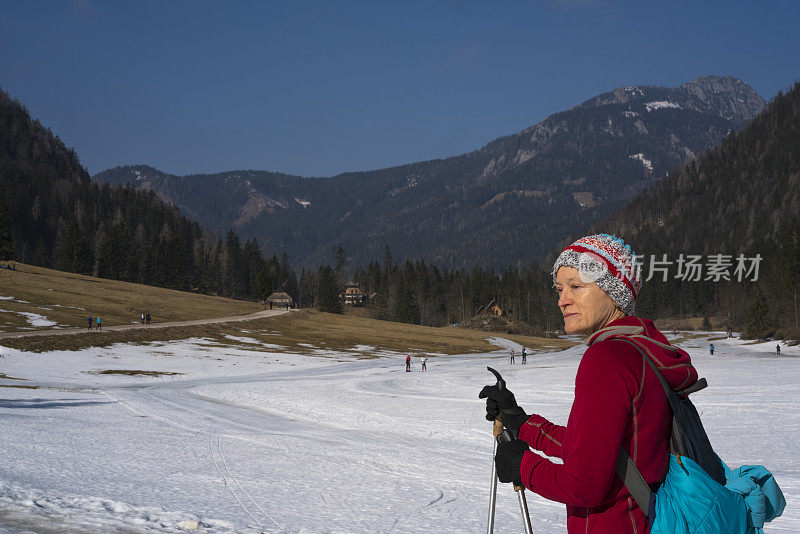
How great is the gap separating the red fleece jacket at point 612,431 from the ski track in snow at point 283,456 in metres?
5.67

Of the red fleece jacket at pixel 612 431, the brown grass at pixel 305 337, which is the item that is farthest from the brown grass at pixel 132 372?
the red fleece jacket at pixel 612 431

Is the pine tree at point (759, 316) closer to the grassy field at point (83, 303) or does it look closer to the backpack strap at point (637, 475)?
the grassy field at point (83, 303)

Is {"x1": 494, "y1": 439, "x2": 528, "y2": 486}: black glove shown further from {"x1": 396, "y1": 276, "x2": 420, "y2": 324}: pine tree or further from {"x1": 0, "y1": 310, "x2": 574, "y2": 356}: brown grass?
{"x1": 396, "y1": 276, "x2": 420, "y2": 324}: pine tree

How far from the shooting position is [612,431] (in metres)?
2.55

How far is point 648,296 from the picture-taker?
550 ft

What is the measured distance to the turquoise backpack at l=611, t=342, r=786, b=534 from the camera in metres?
2.63

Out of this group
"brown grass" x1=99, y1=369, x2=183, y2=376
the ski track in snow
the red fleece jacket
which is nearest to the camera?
the red fleece jacket

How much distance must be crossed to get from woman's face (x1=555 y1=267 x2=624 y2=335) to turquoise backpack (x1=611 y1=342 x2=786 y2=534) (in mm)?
377

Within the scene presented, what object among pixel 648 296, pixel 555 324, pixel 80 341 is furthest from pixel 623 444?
pixel 648 296

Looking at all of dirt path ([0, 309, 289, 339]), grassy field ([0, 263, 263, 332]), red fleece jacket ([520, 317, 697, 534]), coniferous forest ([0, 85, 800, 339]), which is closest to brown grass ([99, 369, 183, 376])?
dirt path ([0, 309, 289, 339])

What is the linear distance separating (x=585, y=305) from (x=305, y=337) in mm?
84705

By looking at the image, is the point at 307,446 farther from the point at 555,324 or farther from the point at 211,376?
the point at 555,324

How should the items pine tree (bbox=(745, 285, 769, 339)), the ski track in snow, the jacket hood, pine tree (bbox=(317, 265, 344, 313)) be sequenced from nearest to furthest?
the jacket hood → the ski track in snow → pine tree (bbox=(745, 285, 769, 339)) → pine tree (bbox=(317, 265, 344, 313))

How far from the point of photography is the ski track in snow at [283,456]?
8.07m
